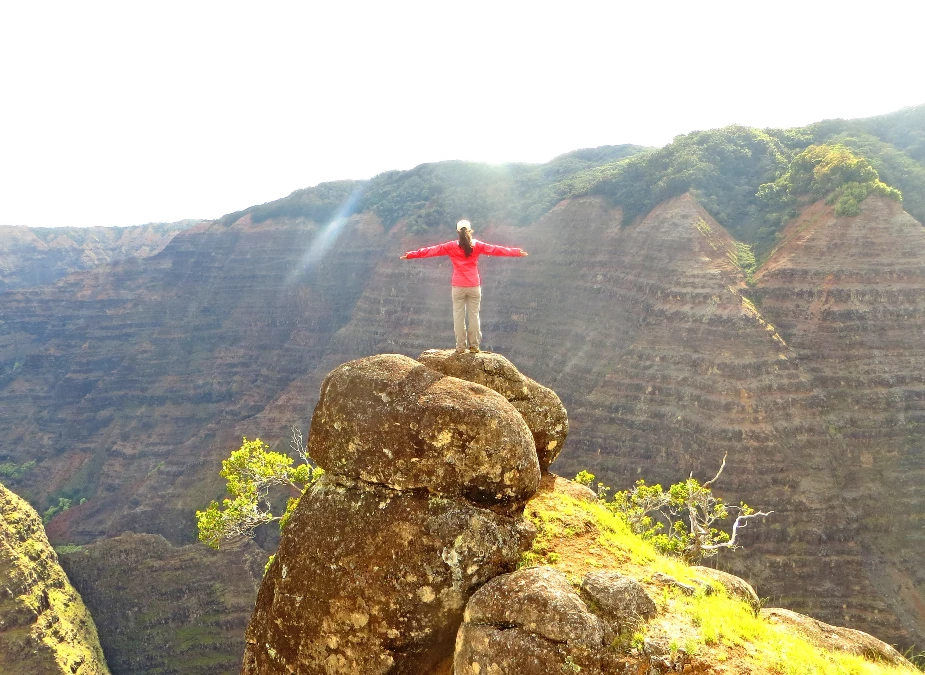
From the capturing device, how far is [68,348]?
3691 inches

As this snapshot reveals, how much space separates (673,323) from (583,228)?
69.6ft

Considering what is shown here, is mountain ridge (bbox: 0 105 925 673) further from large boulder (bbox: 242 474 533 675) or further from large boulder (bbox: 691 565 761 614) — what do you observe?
large boulder (bbox: 242 474 533 675)

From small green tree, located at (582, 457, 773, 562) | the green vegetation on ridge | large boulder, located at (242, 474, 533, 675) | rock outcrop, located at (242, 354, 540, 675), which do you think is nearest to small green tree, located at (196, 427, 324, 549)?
rock outcrop, located at (242, 354, 540, 675)

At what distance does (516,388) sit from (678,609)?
609cm

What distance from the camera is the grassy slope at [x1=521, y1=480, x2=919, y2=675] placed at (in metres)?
7.29

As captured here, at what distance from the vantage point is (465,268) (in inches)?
478

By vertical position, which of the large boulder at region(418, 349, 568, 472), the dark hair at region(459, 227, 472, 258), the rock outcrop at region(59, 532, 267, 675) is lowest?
the rock outcrop at region(59, 532, 267, 675)

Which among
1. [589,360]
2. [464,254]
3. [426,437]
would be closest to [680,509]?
[464,254]

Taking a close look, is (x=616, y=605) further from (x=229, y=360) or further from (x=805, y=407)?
(x=229, y=360)

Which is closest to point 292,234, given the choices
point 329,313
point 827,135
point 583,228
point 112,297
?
point 329,313

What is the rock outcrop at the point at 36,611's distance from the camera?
1280 inches

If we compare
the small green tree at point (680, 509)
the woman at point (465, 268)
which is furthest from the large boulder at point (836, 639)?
the woman at point (465, 268)

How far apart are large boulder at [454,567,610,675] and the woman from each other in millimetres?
5666

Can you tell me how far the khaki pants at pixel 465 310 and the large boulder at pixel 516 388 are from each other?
0.41 m
